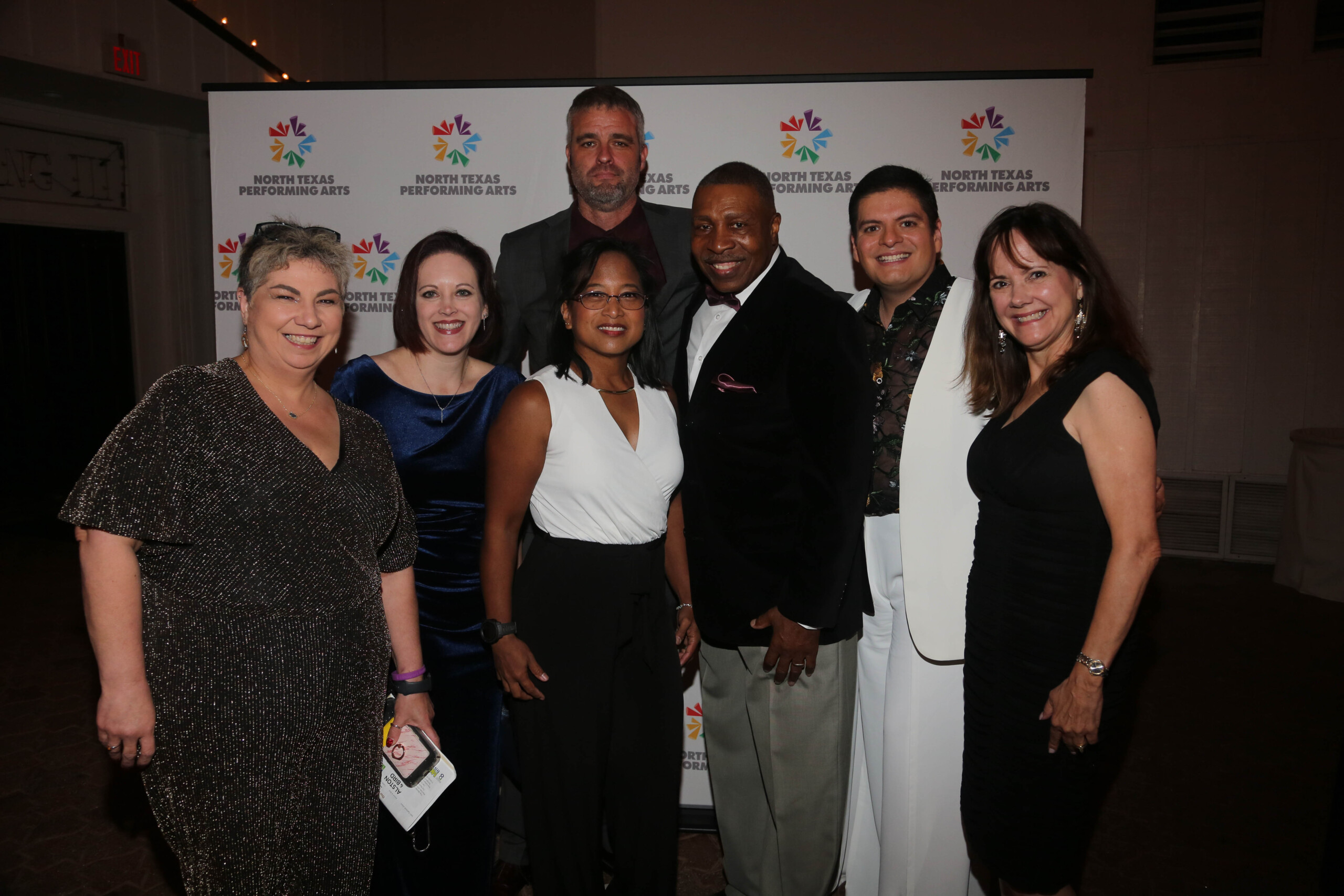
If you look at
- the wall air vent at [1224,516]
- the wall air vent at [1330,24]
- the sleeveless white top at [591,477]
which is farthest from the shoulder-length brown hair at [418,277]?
the wall air vent at [1330,24]

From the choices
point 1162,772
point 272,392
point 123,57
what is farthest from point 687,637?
point 123,57

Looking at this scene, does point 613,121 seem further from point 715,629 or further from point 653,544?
point 715,629

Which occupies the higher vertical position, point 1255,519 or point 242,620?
point 242,620

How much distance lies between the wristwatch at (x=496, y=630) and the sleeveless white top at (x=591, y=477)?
0.87ft

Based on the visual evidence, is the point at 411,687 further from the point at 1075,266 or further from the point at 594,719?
the point at 1075,266

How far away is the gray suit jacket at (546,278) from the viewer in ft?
9.53

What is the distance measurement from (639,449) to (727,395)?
28 cm

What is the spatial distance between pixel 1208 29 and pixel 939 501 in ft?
21.6

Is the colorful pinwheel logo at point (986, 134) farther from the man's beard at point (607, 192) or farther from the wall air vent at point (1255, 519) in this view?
the wall air vent at point (1255, 519)

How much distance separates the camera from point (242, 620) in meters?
1.60

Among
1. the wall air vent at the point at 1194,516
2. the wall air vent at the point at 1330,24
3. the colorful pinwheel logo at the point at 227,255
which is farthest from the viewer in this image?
the wall air vent at the point at 1194,516

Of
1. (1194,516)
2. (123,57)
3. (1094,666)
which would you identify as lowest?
(1194,516)

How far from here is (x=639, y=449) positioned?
6.77 ft

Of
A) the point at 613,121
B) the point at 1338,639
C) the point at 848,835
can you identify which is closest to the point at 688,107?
the point at 613,121
